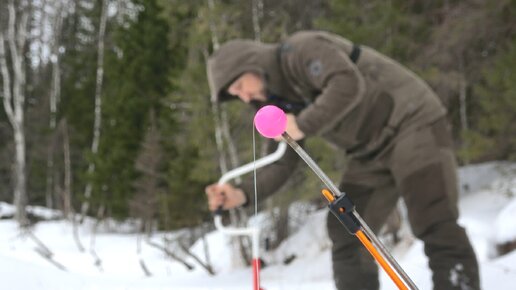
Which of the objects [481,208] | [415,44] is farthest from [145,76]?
[481,208]

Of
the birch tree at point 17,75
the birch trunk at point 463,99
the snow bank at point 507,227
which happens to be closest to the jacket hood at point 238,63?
the snow bank at point 507,227

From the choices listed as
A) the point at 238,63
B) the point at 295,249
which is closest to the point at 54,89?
the point at 295,249

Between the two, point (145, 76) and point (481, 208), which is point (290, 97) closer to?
point (481, 208)

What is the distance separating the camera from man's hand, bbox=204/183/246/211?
1.66 m

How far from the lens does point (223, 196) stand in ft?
5.55

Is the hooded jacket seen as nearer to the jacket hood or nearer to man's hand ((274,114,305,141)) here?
the jacket hood

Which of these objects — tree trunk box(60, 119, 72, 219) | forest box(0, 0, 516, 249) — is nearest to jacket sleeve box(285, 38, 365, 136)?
forest box(0, 0, 516, 249)

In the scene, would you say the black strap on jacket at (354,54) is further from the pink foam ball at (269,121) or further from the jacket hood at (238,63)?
the pink foam ball at (269,121)

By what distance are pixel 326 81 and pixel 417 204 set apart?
20.9 inches

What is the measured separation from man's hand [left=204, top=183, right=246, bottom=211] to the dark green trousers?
1.45 ft

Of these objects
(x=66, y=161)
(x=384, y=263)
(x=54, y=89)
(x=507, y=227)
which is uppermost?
(x=54, y=89)

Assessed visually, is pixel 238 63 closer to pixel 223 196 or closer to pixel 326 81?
pixel 326 81

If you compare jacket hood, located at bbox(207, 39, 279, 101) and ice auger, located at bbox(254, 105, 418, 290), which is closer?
ice auger, located at bbox(254, 105, 418, 290)

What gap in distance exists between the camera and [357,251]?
6.40ft
